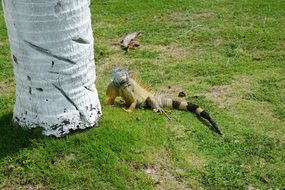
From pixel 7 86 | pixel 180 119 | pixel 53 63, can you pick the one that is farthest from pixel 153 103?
pixel 7 86

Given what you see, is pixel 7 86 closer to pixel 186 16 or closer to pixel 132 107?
pixel 132 107

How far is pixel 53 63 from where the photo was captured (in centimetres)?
535

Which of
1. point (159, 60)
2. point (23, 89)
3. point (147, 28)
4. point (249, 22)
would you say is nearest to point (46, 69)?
point (23, 89)

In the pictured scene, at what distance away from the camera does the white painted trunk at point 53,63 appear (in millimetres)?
5184

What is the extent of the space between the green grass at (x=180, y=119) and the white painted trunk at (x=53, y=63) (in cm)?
20

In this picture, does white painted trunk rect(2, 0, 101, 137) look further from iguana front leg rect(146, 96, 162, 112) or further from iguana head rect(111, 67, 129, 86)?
iguana front leg rect(146, 96, 162, 112)

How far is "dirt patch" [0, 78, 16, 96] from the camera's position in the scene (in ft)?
25.6

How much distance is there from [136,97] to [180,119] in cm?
61

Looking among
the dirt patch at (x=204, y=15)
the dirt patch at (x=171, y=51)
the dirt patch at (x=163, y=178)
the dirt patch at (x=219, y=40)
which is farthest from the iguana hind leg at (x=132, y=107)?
the dirt patch at (x=204, y=15)

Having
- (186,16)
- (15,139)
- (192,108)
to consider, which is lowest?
(192,108)

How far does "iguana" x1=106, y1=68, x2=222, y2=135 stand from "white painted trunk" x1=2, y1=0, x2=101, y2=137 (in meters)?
0.72

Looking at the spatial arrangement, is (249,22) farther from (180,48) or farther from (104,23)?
(104,23)

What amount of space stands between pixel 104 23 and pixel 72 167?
17.6 feet

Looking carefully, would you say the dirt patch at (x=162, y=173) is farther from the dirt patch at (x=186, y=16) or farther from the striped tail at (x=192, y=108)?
the dirt patch at (x=186, y=16)
